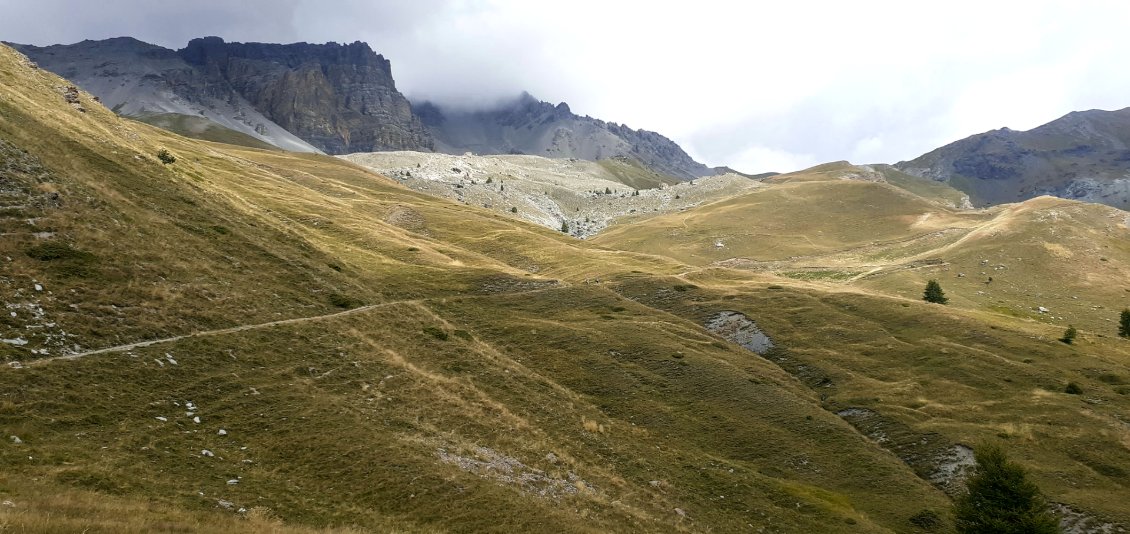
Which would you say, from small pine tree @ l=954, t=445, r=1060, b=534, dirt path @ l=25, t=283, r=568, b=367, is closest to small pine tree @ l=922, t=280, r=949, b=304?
small pine tree @ l=954, t=445, r=1060, b=534

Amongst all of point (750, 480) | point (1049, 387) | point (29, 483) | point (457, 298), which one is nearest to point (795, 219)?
point (1049, 387)

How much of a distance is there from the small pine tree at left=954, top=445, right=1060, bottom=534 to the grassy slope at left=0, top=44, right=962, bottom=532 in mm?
4496

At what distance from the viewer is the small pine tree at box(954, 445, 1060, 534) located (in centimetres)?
3256

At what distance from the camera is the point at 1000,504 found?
111 ft

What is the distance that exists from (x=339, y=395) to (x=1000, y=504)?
40.2 metres

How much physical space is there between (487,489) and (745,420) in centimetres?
2721

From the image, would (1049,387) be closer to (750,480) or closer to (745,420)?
(745,420)

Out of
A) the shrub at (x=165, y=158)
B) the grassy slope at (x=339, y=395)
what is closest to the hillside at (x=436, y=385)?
the grassy slope at (x=339, y=395)

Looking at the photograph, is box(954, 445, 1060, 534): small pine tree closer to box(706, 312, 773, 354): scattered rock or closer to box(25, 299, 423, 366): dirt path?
box(706, 312, 773, 354): scattered rock

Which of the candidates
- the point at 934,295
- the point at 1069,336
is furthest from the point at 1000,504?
the point at 934,295

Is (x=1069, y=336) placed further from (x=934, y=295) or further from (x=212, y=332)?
(x=212, y=332)

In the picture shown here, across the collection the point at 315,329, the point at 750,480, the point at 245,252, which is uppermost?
the point at 245,252

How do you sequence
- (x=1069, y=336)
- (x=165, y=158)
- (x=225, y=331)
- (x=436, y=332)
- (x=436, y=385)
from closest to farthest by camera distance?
1. (x=225, y=331)
2. (x=436, y=385)
3. (x=436, y=332)
4. (x=1069, y=336)
5. (x=165, y=158)

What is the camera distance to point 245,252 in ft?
168
